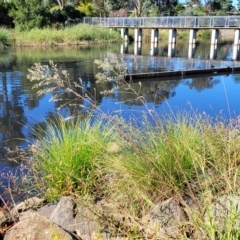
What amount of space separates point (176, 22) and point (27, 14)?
12638 mm

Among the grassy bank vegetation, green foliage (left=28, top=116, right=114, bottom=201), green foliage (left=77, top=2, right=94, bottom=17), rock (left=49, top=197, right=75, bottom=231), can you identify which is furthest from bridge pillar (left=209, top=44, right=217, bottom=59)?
rock (left=49, top=197, right=75, bottom=231)

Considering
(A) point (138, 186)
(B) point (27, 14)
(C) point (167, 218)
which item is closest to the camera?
(C) point (167, 218)

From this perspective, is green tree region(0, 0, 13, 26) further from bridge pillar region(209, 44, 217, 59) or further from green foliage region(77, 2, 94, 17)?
bridge pillar region(209, 44, 217, 59)

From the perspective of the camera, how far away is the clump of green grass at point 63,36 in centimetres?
2602

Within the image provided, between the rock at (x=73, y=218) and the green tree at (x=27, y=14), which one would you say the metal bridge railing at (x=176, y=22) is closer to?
the green tree at (x=27, y=14)

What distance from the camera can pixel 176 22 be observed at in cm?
2461

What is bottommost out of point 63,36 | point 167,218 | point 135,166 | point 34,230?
point 63,36

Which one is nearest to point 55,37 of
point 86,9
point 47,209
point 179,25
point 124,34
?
point 124,34

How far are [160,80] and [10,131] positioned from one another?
654 centimetres

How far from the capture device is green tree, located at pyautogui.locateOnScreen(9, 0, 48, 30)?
29.3 metres

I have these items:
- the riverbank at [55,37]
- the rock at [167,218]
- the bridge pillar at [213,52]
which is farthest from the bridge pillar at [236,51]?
the rock at [167,218]

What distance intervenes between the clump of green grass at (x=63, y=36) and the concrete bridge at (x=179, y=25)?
1.60m

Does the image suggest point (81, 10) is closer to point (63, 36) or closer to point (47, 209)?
point (63, 36)

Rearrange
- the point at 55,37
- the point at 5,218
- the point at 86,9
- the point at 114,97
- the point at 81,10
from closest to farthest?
the point at 5,218 < the point at 114,97 < the point at 55,37 < the point at 81,10 < the point at 86,9
